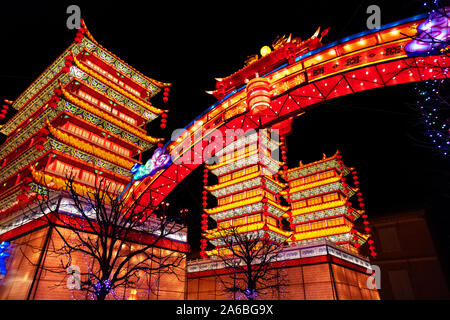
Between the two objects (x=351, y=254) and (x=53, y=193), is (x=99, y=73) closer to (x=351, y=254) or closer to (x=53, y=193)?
(x=53, y=193)

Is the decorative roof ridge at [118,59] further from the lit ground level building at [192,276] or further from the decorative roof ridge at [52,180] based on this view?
the lit ground level building at [192,276]

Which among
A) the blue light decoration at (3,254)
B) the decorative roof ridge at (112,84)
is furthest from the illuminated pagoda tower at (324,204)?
the blue light decoration at (3,254)

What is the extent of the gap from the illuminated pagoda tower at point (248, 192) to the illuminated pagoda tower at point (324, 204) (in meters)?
2.08

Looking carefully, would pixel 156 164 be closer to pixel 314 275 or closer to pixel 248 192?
pixel 314 275

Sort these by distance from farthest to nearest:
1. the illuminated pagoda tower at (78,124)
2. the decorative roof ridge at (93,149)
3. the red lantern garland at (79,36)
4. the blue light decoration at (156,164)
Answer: the red lantern garland at (79,36) < the decorative roof ridge at (93,149) < the illuminated pagoda tower at (78,124) < the blue light decoration at (156,164)

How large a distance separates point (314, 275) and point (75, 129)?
2203 cm

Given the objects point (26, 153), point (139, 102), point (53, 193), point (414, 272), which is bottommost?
point (414, 272)

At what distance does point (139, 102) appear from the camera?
2655cm

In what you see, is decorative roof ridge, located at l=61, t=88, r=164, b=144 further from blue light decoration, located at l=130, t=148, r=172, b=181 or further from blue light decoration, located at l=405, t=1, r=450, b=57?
blue light decoration, located at l=405, t=1, r=450, b=57

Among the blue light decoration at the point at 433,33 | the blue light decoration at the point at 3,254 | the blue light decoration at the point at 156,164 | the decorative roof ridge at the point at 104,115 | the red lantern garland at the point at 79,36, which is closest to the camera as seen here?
the blue light decoration at the point at 433,33

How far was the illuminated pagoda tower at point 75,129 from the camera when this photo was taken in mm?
19422

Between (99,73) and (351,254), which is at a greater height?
(99,73)
